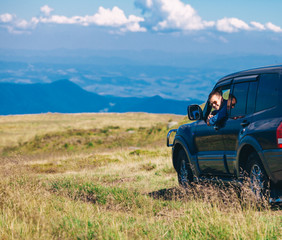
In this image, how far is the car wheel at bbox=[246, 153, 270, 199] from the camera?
261 inches

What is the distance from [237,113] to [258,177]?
1.16 m

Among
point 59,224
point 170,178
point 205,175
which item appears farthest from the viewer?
point 170,178

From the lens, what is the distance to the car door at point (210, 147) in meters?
8.06

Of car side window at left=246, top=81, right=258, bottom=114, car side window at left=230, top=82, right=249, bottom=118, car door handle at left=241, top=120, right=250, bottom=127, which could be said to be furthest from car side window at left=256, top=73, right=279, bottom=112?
car side window at left=230, top=82, right=249, bottom=118

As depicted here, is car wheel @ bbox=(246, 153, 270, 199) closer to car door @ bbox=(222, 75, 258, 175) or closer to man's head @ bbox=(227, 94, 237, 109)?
car door @ bbox=(222, 75, 258, 175)

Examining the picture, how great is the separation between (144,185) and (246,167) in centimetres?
495

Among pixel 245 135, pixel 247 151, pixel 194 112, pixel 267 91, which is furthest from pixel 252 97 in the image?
pixel 194 112

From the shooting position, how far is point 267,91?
6785mm

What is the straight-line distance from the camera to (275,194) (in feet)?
21.6

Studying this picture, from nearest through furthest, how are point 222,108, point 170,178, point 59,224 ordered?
1. point 59,224
2. point 222,108
3. point 170,178

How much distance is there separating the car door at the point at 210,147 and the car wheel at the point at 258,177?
98 centimetres

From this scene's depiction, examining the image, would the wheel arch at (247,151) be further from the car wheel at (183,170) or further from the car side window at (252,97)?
the car wheel at (183,170)

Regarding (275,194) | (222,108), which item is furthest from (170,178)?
(275,194)

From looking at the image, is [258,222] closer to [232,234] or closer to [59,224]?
[232,234]
